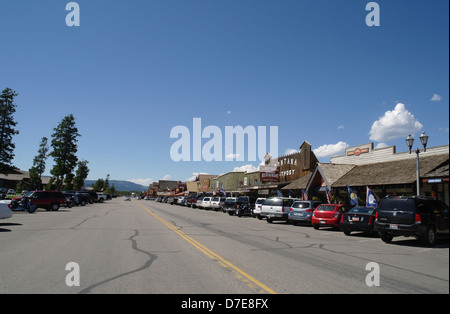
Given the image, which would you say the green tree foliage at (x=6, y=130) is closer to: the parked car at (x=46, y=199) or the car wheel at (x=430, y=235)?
the parked car at (x=46, y=199)

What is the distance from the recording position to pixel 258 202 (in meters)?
28.8

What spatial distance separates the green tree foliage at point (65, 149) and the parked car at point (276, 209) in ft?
164

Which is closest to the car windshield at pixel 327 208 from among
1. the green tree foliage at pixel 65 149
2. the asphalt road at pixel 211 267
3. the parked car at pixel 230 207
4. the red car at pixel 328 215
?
the red car at pixel 328 215

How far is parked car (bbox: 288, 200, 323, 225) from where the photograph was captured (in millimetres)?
22219

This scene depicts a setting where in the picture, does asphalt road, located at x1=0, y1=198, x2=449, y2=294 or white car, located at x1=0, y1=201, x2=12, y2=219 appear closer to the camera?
asphalt road, located at x1=0, y1=198, x2=449, y2=294

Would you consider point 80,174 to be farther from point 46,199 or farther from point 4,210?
point 4,210

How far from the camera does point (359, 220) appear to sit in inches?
648

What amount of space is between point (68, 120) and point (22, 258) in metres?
61.1

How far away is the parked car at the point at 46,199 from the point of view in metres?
32.2

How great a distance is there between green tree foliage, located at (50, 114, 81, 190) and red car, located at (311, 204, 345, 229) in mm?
55404

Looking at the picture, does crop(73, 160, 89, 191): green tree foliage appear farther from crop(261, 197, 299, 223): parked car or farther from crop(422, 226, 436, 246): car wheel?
crop(422, 226, 436, 246): car wheel

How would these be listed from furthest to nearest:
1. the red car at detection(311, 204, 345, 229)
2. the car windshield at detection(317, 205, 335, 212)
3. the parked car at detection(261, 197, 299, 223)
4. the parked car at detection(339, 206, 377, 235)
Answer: the parked car at detection(261, 197, 299, 223), the car windshield at detection(317, 205, 335, 212), the red car at detection(311, 204, 345, 229), the parked car at detection(339, 206, 377, 235)

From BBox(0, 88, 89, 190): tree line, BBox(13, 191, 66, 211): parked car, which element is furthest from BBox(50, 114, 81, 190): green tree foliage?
BBox(13, 191, 66, 211): parked car
